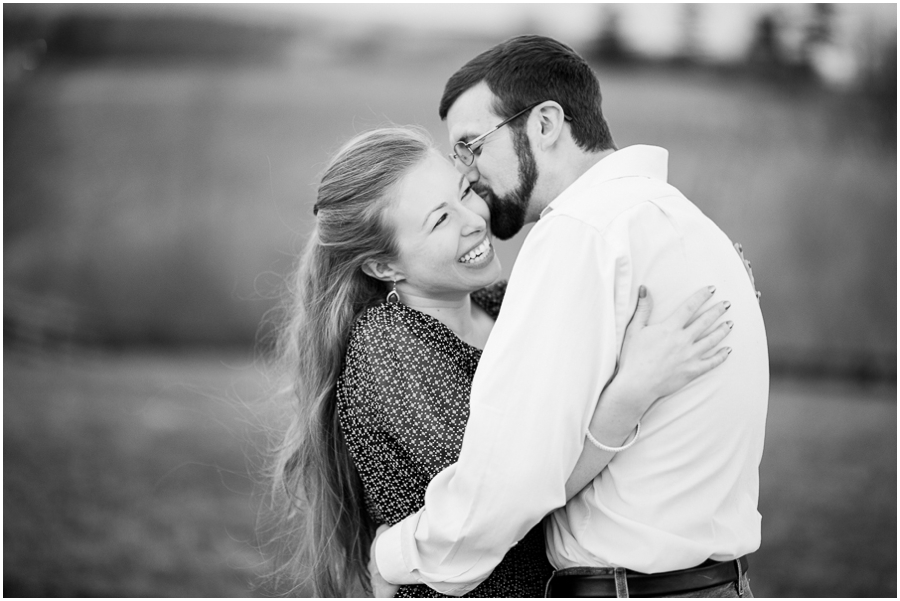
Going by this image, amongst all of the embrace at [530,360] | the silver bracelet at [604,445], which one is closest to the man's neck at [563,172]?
the embrace at [530,360]

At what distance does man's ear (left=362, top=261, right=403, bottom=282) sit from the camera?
2256 millimetres

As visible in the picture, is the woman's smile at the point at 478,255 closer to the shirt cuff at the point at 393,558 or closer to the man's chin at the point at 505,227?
the man's chin at the point at 505,227

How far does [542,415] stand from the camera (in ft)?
5.12

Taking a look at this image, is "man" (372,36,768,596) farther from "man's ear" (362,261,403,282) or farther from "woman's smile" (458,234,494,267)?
"man's ear" (362,261,403,282)

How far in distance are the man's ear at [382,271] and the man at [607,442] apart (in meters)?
0.60

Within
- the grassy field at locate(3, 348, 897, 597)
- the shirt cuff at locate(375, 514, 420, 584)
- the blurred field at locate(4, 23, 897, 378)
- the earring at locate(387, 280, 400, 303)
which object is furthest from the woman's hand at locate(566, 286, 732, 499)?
the blurred field at locate(4, 23, 897, 378)

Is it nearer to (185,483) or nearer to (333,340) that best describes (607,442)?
(333,340)

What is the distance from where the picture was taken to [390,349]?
2043mm

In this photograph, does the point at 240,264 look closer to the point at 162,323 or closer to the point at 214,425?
the point at 162,323

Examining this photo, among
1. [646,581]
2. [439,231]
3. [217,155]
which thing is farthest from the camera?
[217,155]

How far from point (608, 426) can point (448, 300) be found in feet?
2.57

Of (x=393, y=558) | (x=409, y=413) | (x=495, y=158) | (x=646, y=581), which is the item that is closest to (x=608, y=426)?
(x=646, y=581)

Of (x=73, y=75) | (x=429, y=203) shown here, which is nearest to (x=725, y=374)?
(x=429, y=203)

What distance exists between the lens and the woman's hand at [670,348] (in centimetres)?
160
